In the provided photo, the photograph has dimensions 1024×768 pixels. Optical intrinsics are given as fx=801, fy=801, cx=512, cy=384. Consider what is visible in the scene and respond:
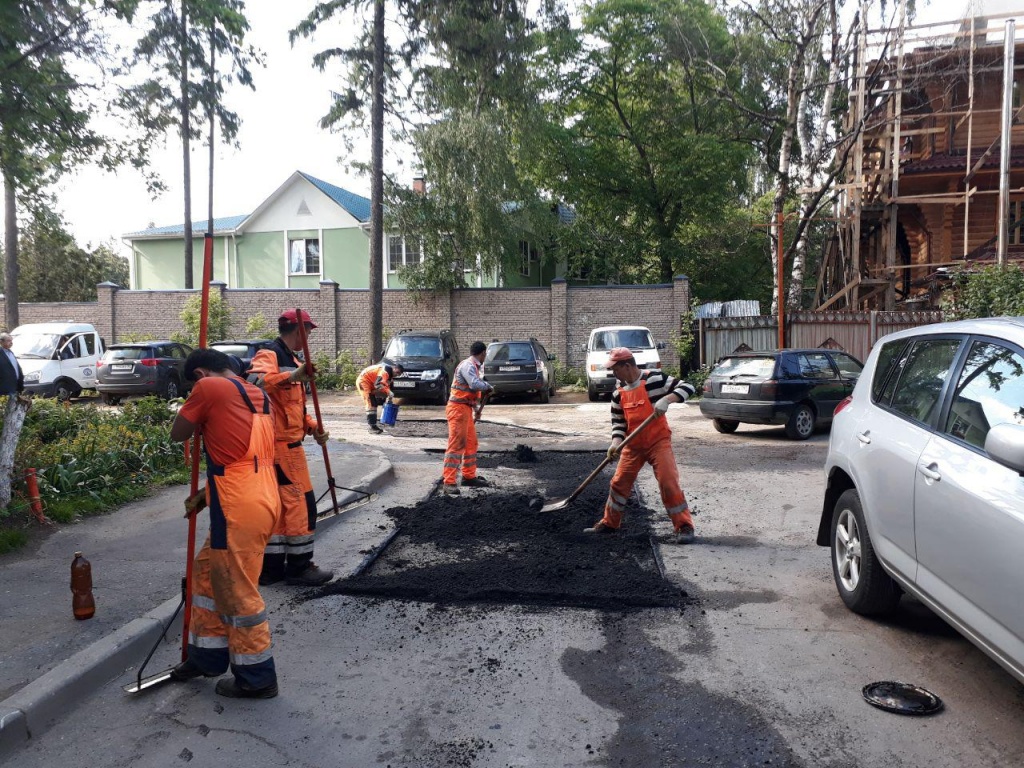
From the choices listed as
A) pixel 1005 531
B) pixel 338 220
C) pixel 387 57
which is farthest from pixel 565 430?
pixel 338 220

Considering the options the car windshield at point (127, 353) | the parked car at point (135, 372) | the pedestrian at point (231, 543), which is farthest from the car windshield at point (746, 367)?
the car windshield at point (127, 353)

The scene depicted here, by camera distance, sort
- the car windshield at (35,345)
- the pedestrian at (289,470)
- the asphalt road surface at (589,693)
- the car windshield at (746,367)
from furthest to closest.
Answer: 1. the car windshield at (35,345)
2. the car windshield at (746,367)
3. the pedestrian at (289,470)
4. the asphalt road surface at (589,693)

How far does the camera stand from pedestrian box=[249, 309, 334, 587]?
18.3 ft

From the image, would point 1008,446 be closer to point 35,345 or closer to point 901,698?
point 901,698

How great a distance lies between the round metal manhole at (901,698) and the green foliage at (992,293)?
1176cm

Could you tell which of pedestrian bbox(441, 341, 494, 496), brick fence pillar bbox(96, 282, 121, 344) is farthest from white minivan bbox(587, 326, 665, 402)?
brick fence pillar bbox(96, 282, 121, 344)

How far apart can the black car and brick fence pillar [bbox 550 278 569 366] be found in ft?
14.8

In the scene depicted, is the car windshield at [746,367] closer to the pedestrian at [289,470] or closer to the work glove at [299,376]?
the pedestrian at [289,470]

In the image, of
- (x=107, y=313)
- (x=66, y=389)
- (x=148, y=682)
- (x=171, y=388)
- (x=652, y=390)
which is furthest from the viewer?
(x=107, y=313)

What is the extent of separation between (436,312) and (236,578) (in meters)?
22.1

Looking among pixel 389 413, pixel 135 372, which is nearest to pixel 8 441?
pixel 389 413

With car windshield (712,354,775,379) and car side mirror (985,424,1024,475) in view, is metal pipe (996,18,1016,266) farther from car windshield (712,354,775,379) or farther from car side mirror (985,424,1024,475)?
car side mirror (985,424,1024,475)

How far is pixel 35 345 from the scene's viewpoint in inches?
757

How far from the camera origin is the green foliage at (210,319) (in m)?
25.5
